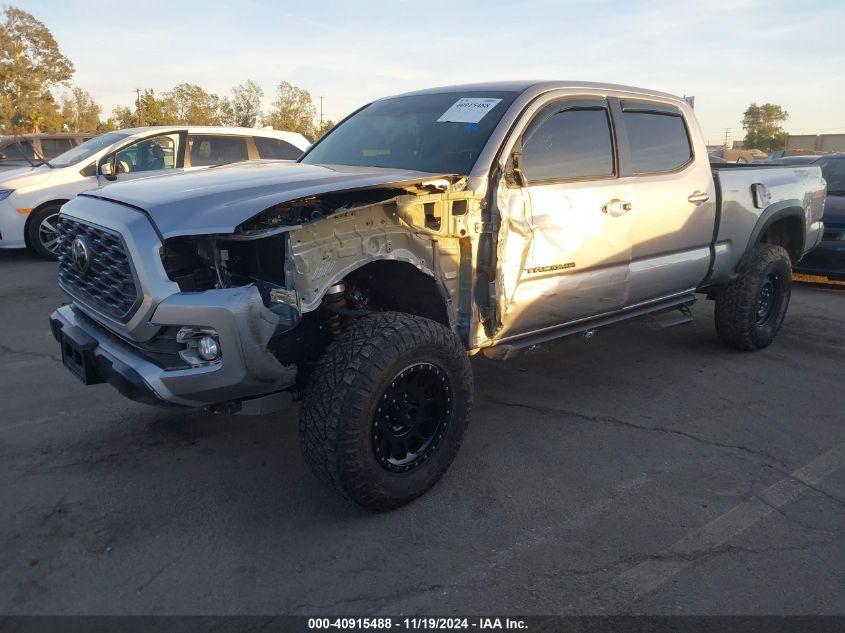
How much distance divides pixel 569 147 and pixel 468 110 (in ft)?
2.08

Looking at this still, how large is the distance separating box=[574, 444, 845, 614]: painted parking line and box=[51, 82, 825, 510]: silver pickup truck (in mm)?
980

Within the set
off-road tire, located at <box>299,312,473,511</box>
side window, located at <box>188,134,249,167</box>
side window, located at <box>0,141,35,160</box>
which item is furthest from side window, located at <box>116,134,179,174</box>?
off-road tire, located at <box>299,312,473,511</box>

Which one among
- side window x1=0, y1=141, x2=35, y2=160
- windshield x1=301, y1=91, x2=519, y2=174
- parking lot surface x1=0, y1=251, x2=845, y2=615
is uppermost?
side window x1=0, y1=141, x2=35, y2=160

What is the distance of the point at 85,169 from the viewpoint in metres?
8.96

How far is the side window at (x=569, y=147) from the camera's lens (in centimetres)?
371

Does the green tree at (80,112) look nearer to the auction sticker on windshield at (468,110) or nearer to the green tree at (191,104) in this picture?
the green tree at (191,104)

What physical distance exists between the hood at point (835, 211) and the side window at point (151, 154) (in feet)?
27.0

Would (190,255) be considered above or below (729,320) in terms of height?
above

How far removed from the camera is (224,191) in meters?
2.90

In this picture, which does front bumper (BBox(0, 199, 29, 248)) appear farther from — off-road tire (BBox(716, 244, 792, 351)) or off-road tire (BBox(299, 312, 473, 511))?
off-road tire (BBox(716, 244, 792, 351))

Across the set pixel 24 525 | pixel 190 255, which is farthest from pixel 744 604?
pixel 24 525

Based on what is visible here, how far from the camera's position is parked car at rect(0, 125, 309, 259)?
28.1 ft

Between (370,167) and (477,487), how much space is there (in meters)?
1.91

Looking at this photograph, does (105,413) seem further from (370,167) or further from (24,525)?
(370,167)
